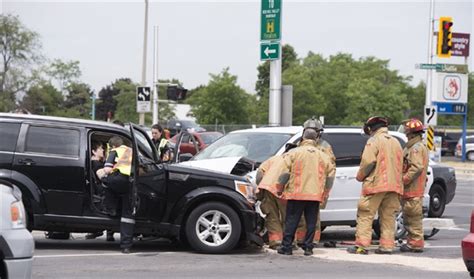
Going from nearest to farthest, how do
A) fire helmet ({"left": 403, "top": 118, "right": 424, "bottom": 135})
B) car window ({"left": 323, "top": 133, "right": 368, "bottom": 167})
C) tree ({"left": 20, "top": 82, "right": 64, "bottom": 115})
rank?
fire helmet ({"left": 403, "top": 118, "right": 424, "bottom": 135}) → car window ({"left": 323, "top": 133, "right": 368, "bottom": 167}) → tree ({"left": 20, "top": 82, "right": 64, "bottom": 115})

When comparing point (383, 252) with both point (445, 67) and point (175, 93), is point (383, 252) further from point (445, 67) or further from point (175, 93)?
point (445, 67)

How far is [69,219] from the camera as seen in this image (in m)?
9.38

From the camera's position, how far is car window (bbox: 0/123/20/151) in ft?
30.8

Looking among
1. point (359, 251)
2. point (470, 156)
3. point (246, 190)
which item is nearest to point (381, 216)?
point (359, 251)

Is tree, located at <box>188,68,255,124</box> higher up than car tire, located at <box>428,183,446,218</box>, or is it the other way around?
tree, located at <box>188,68,255,124</box>

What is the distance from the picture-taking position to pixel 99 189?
955 cm

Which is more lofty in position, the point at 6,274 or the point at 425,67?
the point at 425,67

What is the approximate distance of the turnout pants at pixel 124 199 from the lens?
9.30 meters

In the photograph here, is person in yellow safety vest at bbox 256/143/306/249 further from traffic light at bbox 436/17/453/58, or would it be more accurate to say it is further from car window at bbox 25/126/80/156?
traffic light at bbox 436/17/453/58

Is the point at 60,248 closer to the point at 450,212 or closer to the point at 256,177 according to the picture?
the point at 256,177

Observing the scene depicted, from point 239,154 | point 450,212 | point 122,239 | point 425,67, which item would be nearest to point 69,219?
point 122,239

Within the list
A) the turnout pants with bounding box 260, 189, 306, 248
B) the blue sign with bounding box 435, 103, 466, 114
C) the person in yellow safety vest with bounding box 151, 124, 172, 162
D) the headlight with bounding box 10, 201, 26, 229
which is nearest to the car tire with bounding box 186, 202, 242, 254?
the turnout pants with bounding box 260, 189, 306, 248

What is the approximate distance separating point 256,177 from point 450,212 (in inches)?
309

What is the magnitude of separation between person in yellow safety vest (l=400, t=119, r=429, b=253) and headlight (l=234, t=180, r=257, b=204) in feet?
6.85
